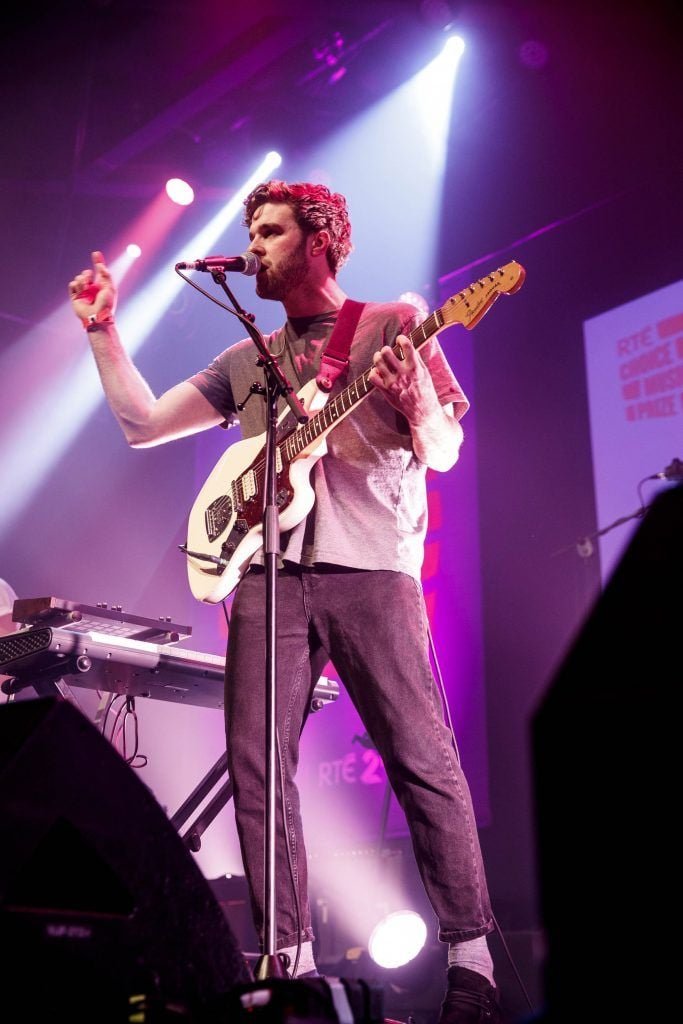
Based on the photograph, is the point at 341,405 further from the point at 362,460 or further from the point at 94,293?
the point at 94,293

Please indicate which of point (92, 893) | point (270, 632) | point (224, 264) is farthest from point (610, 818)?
point (224, 264)

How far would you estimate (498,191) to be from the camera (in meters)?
7.19

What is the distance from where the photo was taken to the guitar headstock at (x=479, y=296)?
287cm

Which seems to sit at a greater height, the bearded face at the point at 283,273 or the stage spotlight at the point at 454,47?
the stage spotlight at the point at 454,47

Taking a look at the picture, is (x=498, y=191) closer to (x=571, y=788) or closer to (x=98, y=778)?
(x=98, y=778)

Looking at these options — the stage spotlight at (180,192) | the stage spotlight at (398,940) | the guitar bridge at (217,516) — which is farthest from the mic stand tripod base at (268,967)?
the stage spotlight at (180,192)

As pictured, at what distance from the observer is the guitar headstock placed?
113 inches

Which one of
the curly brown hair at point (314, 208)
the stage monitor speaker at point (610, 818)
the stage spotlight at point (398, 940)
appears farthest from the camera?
the stage spotlight at point (398, 940)

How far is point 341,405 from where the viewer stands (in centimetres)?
287

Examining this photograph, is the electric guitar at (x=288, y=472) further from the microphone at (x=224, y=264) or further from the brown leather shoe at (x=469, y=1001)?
the brown leather shoe at (x=469, y=1001)

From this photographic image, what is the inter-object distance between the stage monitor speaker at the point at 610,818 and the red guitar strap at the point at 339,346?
2114 mm

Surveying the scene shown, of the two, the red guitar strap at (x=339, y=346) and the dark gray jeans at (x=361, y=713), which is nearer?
the dark gray jeans at (x=361, y=713)

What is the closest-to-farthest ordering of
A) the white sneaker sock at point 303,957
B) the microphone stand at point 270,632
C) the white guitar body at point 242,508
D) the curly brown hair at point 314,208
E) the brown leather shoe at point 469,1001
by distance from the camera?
the microphone stand at point 270,632 < the brown leather shoe at point 469,1001 < the white sneaker sock at point 303,957 < the white guitar body at point 242,508 < the curly brown hair at point 314,208

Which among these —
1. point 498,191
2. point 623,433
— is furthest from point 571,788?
point 498,191
